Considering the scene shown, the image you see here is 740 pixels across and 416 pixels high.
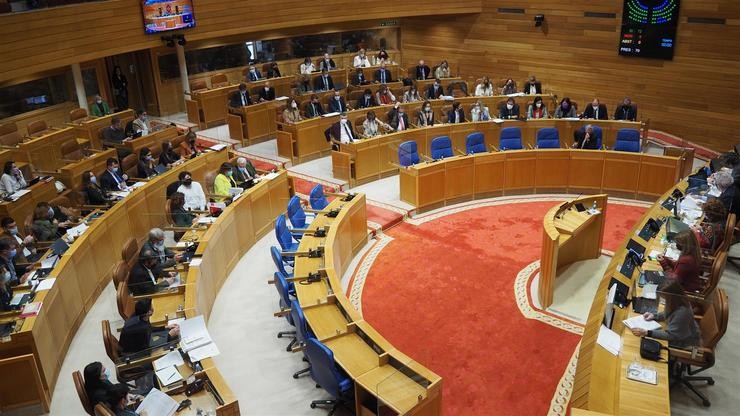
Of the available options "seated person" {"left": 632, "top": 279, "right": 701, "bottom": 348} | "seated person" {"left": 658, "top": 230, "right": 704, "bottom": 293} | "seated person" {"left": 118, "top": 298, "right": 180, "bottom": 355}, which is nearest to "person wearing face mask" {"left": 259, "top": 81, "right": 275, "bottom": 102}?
"seated person" {"left": 118, "top": 298, "right": 180, "bottom": 355}

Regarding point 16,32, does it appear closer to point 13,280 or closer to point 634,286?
point 13,280

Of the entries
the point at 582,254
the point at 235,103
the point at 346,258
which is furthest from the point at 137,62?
the point at 582,254

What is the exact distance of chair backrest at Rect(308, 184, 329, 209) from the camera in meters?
10.1

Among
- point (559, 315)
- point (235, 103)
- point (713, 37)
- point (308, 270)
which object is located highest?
point (713, 37)

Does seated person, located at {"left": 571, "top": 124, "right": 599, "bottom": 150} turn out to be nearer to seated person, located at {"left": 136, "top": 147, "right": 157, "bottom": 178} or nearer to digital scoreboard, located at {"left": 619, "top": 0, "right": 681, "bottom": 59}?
digital scoreboard, located at {"left": 619, "top": 0, "right": 681, "bottom": 59}

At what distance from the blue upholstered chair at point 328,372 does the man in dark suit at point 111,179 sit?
19.3 feet

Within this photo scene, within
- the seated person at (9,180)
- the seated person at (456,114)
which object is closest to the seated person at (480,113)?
the seated person at (456,114)

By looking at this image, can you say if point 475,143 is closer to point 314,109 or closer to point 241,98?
point 314,109

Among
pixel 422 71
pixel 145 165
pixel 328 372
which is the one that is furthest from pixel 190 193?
pixel 422 71

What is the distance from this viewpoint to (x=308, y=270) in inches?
303

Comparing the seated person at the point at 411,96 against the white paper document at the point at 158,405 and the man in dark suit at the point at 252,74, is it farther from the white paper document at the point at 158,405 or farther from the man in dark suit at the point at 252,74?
the white paper document at the point at 158,405

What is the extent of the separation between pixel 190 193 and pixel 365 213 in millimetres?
2911

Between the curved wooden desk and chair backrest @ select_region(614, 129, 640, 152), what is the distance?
7.07 metres

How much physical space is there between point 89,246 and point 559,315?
6.49 metres
